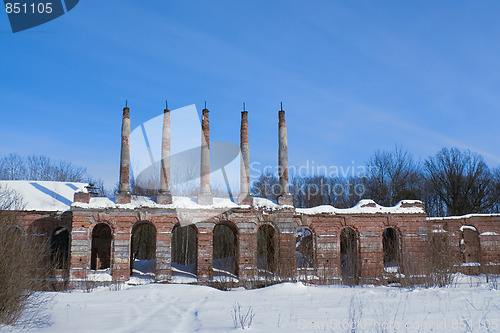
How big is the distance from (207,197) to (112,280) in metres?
5.65

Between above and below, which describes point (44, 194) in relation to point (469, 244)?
above

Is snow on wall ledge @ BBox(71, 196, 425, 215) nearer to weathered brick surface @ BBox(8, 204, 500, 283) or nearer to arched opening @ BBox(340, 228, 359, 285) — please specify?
weathered brick surface @ BBox(8, 204, 500, 283)

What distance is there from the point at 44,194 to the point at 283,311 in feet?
59.2

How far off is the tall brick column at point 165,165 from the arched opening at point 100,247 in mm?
5592

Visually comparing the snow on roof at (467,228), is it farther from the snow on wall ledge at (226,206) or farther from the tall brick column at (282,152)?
the tall brick column at (282,152)

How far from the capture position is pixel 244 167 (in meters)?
21.9

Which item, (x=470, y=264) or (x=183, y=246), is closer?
(x=470, y=264)

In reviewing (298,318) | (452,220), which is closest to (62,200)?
(298,318)

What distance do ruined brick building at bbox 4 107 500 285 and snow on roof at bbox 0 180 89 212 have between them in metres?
0.55

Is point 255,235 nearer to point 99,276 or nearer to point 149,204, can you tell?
point 149,204

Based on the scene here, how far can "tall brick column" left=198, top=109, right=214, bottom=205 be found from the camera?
21094mm

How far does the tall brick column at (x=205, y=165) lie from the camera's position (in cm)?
2109

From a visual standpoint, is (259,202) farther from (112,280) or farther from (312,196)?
(312,196)

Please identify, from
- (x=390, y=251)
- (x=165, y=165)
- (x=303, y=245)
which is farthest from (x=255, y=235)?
(x=390, y=251)
